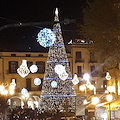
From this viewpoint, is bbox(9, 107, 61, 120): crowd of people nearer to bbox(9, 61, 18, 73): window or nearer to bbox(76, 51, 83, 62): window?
bbox(9, 61, 18, 73): window

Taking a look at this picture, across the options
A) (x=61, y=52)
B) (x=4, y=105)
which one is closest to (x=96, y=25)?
(x=4, y=105)

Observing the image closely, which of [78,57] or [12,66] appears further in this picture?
[78,57]

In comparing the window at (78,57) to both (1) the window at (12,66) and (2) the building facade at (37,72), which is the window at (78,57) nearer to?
(2) the building facade at (37,72)

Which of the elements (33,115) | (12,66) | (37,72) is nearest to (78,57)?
(37,72)

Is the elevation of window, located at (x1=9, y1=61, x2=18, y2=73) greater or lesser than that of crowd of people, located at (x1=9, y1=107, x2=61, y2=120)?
greater

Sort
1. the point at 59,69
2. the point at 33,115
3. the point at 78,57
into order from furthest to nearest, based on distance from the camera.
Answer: the point at 78,57
the point at 59,69
the point at 33,115

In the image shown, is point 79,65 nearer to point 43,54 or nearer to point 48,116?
point 43,54

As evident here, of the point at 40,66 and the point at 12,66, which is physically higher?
the point at 40,66

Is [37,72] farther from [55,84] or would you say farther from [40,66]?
[55,84]

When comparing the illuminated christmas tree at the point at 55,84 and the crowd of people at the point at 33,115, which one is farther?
the illuminated christmas tree at the point at 55,84

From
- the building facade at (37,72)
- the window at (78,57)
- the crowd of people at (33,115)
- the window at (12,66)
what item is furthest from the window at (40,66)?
the crowd of people at (33,115)

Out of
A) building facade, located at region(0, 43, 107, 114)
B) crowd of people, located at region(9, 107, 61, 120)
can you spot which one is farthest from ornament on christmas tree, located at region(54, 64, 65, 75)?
building facade, located at region(0, 43, 107, 114)

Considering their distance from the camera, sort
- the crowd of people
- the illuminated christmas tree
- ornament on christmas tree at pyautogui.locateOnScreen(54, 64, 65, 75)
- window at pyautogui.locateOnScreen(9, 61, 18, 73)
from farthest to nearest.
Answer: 1. window at pyautogui.locateOnScreen(9, 61, 18, 73)
2. the illuminated christmas tree
3. ornament on christmas tree at pyautogui.locateOnScreen(54, 64, 65, 75)
4. the crowd of people

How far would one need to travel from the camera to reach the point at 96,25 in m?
15.0
